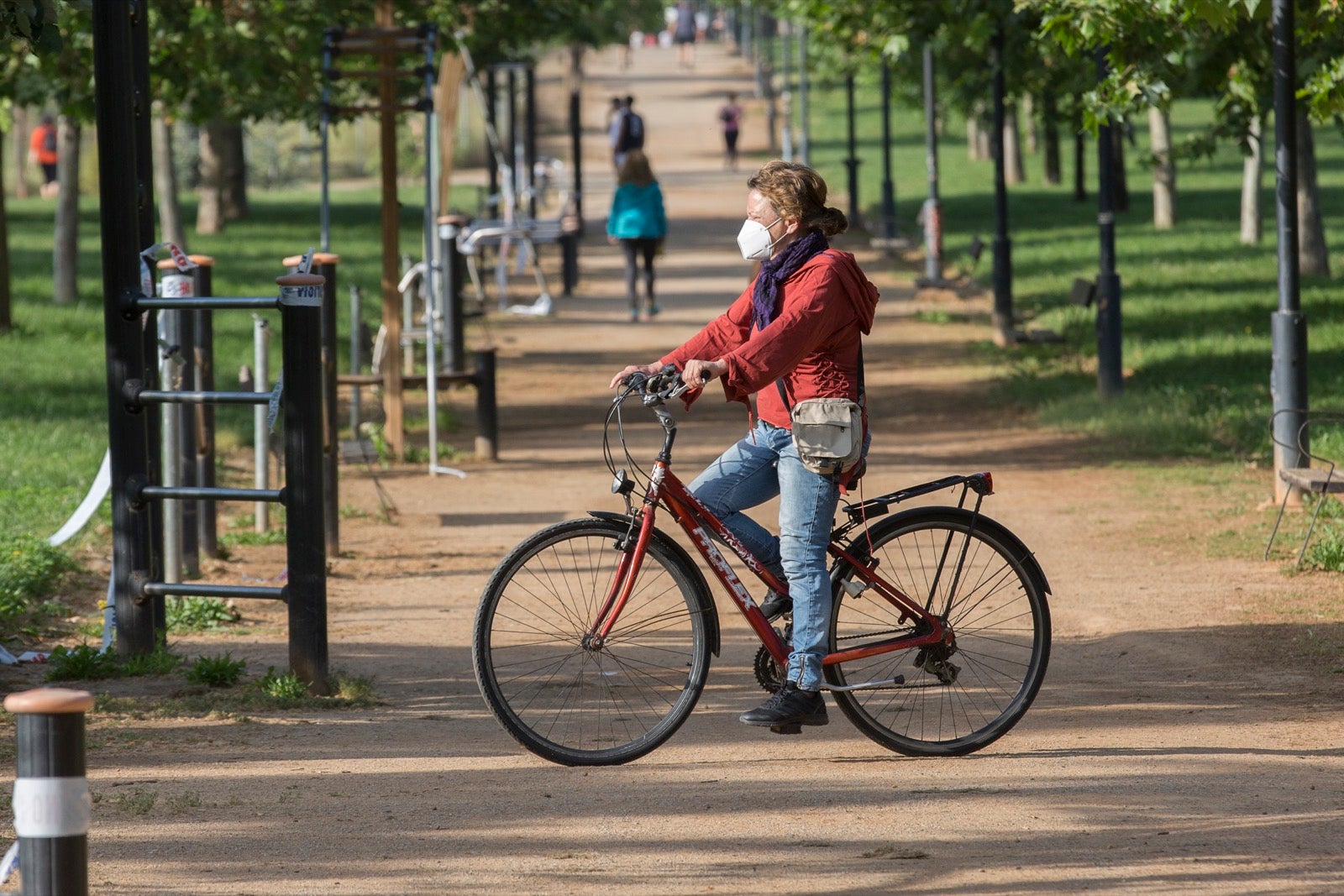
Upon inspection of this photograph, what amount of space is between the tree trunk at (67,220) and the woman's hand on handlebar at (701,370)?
16.7 metres

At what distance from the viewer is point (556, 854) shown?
4.77m

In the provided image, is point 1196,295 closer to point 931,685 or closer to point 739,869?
point 931,685

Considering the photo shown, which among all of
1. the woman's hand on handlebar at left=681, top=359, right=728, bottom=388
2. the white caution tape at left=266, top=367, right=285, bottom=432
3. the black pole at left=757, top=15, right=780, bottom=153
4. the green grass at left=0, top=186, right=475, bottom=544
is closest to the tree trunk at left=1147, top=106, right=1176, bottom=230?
the green grass at left=0, top=186, right=475, bottom=544

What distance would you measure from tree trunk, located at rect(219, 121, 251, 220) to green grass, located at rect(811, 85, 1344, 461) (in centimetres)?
1156

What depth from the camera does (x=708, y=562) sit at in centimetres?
561

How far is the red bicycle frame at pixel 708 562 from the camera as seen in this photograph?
5.57 m

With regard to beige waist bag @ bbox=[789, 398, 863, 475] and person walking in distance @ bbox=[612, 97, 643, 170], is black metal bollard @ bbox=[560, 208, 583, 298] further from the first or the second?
beige waist bag @ bbox=[789, 398, 863, 475]

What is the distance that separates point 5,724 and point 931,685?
3.07 metres

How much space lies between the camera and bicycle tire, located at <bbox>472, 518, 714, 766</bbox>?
5594mm

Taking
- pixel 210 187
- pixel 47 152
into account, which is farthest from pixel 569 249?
pixel 47 152

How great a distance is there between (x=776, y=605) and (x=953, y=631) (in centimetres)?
60

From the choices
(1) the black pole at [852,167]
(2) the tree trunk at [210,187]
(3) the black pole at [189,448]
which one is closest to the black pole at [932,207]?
(1) the black pole at [852,167]

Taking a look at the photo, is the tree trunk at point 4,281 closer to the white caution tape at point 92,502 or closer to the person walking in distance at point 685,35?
the white caution tape at point 92,502

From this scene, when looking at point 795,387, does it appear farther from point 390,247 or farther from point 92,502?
point 390,247
